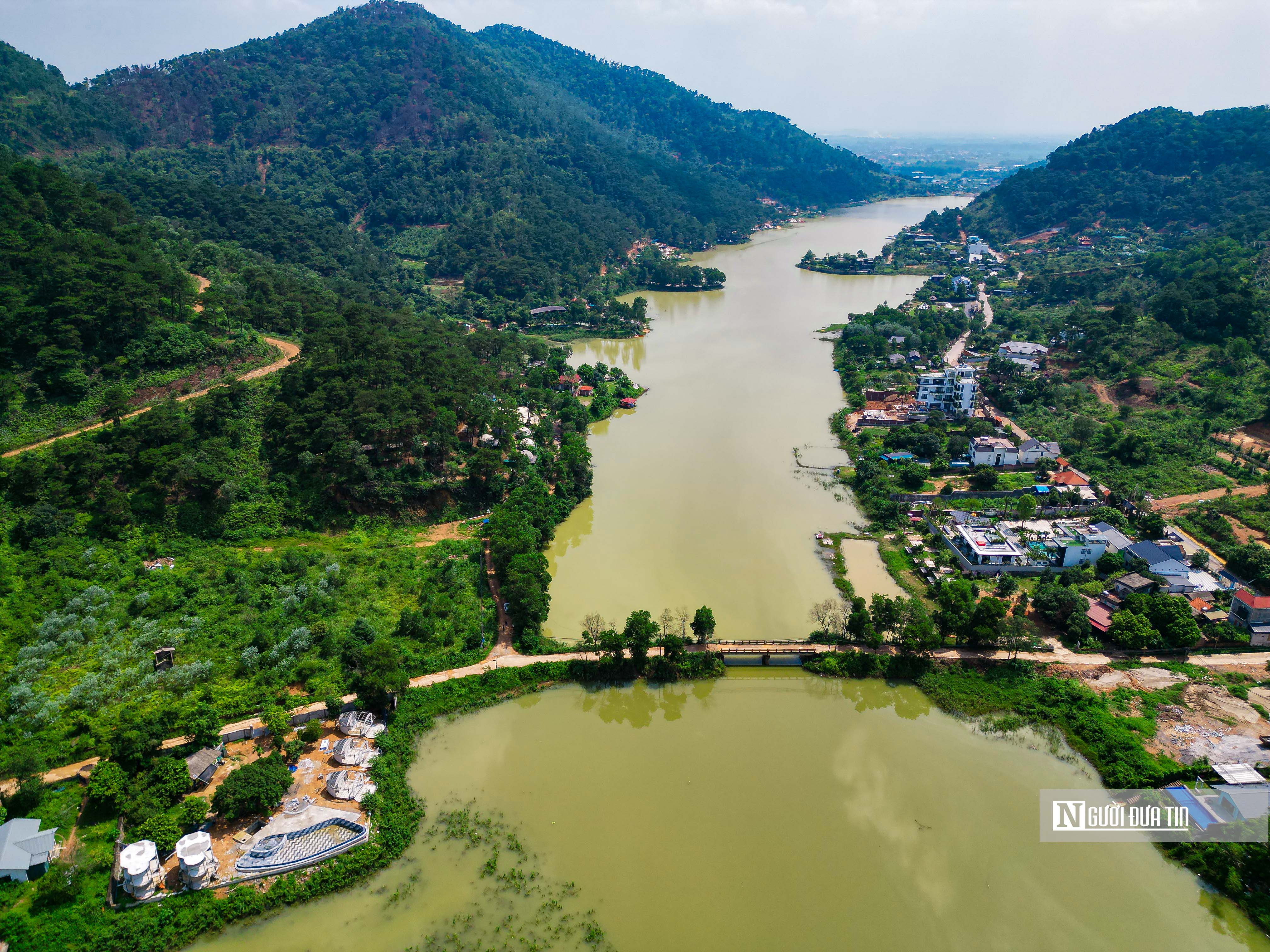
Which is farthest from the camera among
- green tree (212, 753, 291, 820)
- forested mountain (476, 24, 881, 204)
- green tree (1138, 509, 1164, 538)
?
forested mountain (476, 24, 881, 204)

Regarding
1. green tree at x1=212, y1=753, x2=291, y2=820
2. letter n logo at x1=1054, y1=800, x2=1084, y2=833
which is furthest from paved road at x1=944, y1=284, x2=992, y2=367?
green tree at x1=212, y1=753, x2=291, y2=820

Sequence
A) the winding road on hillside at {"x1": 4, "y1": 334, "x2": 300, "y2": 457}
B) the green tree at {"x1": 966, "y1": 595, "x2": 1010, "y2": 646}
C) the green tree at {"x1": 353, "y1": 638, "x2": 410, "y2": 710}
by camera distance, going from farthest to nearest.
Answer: the winding road on hillside at {"x1": 4, "y1": 334, "x2": 300, "y2": 457} < the green tree at {"x1": 966, "y1": 595, "x2": 1010, "y2": 646} < the green tree at {"x1": 353, "y1": 638, "x2": 410, "y2": 710}

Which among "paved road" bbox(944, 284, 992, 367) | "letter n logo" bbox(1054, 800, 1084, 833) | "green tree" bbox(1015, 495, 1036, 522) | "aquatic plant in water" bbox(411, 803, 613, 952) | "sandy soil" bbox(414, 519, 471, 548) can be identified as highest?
"paved road" bbox(944, 284, 992, 367)

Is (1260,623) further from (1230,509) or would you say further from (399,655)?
(399,655)

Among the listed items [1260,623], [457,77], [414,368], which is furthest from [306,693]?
[457,77]

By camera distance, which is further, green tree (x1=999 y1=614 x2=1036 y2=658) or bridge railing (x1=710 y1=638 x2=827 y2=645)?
bridge railing (x1=710 y1=638 x2=827 y2=645)

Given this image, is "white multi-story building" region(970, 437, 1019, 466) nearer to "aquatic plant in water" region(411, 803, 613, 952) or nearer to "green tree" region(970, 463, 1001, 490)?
"green tree" region(970, 463, 1001, 490)

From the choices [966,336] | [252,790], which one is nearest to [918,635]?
[252,790]
